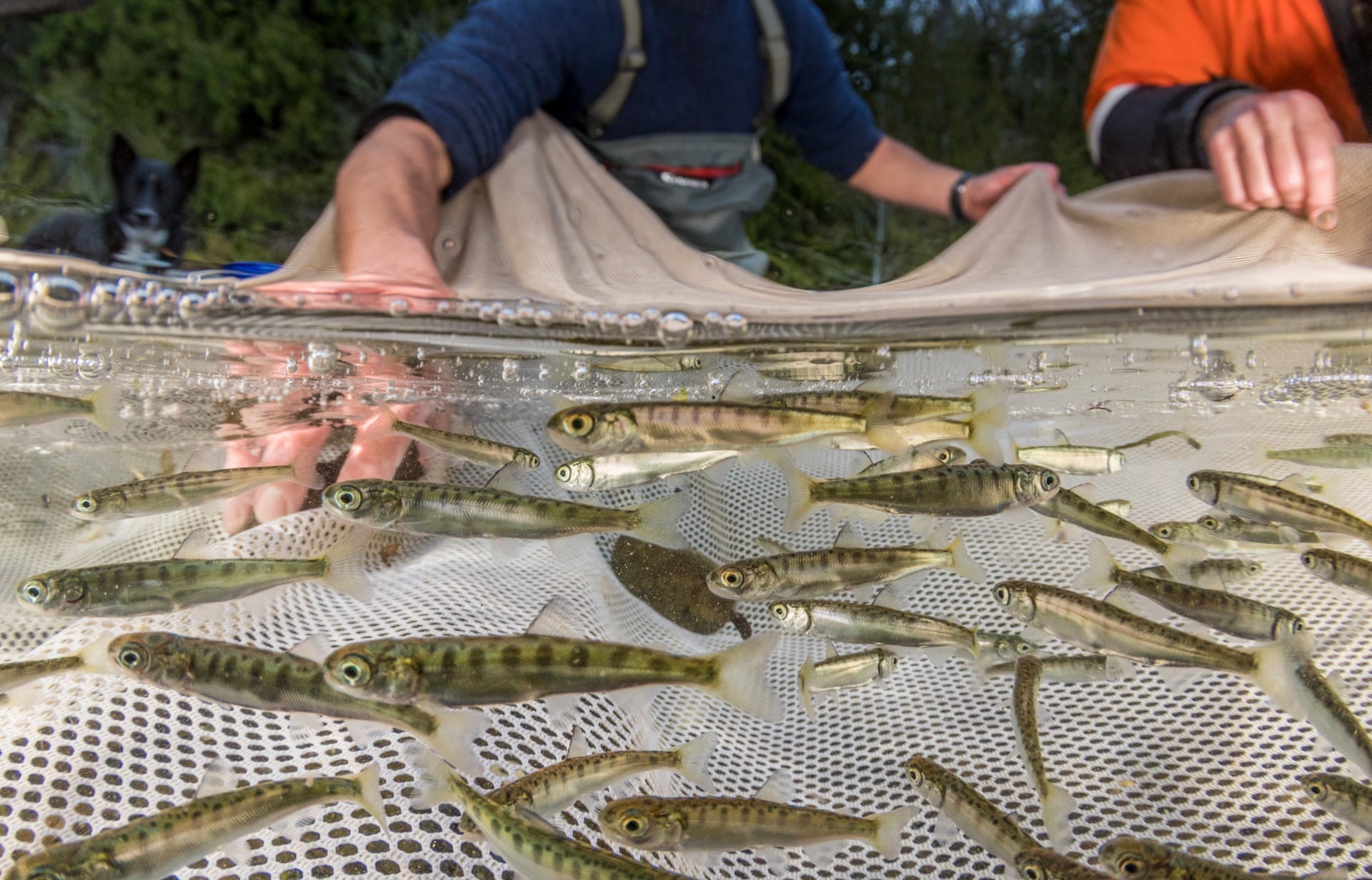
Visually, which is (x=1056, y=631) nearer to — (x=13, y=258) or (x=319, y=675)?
(x=319, y=675)

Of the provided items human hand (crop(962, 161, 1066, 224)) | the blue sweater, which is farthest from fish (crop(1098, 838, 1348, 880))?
human hand (crop(962, 161, 1066, 224))

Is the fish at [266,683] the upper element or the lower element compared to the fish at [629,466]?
lower

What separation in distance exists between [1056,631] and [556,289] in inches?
87.8

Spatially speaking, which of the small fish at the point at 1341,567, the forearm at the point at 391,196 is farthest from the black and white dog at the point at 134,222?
the small fish at the point at 1341,567

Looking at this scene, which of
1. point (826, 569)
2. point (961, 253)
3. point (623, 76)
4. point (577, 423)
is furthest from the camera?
point (623, 76)

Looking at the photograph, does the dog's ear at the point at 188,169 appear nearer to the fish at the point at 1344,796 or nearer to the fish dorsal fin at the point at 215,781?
the fish dorsal fin at the point at 215,781

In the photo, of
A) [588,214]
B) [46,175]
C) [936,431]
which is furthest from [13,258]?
[46,175]

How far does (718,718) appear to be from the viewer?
2.60 m

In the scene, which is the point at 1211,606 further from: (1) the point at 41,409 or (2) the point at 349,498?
(1) the point at 41,409

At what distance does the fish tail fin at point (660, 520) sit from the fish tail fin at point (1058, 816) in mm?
1045

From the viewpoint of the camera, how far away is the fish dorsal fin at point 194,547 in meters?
1.84

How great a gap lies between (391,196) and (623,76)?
5.16ft

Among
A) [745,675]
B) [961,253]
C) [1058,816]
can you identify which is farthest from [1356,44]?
[745,675]

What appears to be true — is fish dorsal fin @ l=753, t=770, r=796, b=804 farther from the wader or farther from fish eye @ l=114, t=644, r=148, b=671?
the wader
